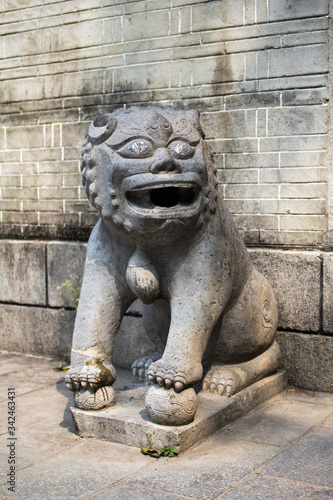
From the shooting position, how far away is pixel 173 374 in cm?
325

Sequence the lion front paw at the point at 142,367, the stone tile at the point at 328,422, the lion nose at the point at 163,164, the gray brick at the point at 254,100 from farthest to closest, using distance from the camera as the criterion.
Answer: the gray brick at the point at 254,100 < the lion front paw at the point at 142,367 < the stone tile at the point at 328,422 < the lion nose at the point at 163,164

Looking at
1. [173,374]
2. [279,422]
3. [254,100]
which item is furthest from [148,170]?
[279,422]

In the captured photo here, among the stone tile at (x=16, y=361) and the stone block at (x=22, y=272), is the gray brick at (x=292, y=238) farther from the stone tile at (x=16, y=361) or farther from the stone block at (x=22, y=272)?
the stone tile at (x=16, y=361)

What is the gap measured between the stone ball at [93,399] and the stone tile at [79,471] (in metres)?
0.19

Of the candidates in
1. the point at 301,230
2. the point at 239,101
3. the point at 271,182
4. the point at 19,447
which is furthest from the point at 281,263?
the point at 19,447

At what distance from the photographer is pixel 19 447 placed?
3365 millimetres

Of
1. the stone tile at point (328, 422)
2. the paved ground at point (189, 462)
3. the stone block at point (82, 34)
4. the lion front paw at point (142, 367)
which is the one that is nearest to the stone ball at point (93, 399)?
the paved ground at point (189, 462)

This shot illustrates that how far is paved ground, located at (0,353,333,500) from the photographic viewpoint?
9.14ft

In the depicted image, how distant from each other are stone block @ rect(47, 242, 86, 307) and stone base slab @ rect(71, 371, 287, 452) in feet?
5.19

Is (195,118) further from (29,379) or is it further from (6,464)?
(29,379)

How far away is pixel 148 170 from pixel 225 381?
1396 mm

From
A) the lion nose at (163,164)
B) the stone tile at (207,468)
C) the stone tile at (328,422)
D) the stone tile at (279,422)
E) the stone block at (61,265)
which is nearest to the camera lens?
the stone tile at (207,468)

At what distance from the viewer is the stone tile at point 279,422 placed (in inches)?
136

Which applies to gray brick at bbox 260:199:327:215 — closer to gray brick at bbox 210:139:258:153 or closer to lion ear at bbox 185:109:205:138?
gray brick at bbox 210:139:258:153
